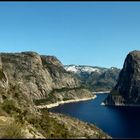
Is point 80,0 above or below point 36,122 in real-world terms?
above

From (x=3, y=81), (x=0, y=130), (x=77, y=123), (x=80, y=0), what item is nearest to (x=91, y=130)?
(x=77, y=123)

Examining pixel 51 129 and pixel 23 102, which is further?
pixel 23 102

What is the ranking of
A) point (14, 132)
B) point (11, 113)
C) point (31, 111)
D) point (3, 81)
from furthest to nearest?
1. point (3, 81)
2. point (31, 111)
3. point (11, 113)
4. point (14, 132)

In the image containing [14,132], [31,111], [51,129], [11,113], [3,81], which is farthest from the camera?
[3,81]

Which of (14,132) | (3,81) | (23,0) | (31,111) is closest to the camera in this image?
(23,0)

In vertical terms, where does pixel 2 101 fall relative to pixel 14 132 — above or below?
below

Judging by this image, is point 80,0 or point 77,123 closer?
point 80,0

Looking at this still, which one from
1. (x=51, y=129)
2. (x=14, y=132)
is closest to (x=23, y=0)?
(x=14, y=132)

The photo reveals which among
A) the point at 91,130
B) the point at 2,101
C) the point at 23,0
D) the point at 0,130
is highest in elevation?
the point at 23,0

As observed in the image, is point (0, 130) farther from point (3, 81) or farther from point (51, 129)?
point (3, 81)

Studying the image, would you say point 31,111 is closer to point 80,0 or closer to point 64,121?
point 64,121
